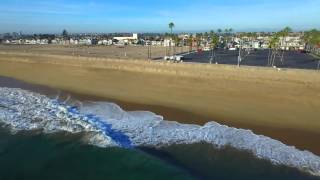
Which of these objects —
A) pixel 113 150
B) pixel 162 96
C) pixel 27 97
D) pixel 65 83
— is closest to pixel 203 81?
pixel 162 96

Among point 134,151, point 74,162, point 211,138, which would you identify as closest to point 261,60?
point 211,138

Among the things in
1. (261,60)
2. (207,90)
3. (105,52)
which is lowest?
(207,90)

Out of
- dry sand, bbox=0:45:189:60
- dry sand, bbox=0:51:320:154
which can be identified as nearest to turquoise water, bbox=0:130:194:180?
dry sand, bbox=0:51:320:154

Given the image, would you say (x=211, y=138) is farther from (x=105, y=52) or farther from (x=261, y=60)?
(x=105, y=52)

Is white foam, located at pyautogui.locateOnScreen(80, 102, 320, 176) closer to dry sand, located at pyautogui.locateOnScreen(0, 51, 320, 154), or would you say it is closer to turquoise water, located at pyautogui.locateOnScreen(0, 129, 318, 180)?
turquoise water, located at pyautogui.locateOnScreen(0, 129, 318, 180)

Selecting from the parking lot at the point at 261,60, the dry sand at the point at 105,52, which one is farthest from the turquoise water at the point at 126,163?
the dry sand at the point at 105,52

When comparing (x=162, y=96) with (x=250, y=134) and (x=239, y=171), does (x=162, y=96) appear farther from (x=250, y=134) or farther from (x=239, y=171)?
(x=239, y=171)
